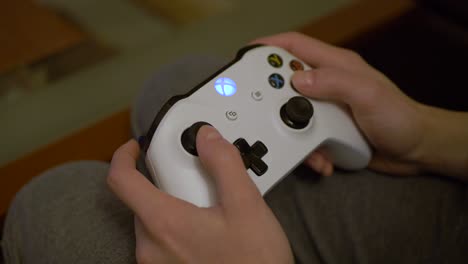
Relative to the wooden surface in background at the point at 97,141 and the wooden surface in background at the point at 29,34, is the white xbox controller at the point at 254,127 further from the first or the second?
the wooden surface in background at the point at 29,34

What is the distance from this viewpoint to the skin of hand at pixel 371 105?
0.52 meters

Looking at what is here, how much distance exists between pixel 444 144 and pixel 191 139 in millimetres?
331

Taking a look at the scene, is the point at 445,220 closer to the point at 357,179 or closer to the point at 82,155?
the point at 357,179

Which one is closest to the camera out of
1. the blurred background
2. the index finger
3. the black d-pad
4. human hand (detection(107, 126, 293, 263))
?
human hand (detection(107, 126, 293, 263))

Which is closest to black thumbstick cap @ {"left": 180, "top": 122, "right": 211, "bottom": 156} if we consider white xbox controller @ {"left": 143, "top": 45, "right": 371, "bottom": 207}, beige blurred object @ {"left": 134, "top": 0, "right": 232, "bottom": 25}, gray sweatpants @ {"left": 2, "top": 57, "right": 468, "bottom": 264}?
white xbox controller @ {"left": 143, "top": 45, "right": 371, "bottom": 207}

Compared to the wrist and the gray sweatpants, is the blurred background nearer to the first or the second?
the gray sweatpants

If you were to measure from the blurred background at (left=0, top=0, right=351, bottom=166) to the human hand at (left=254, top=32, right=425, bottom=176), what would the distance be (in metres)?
0.40

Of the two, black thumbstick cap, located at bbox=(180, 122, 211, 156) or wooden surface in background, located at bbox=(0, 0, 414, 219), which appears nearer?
black thumbstick cap, located at bbox=(180, 122, 211, 156)

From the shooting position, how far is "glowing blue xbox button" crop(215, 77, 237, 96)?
0.50 meters

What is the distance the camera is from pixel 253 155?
469mm

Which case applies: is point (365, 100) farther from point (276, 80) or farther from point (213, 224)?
point (213, 224)

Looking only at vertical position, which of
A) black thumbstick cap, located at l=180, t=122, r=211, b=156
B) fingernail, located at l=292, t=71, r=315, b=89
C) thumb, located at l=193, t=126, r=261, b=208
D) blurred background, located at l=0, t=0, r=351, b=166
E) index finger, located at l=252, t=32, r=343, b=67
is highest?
index finger, located at l=252, t=32, r=343, b=67

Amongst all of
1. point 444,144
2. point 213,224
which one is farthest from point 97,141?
point 444,144

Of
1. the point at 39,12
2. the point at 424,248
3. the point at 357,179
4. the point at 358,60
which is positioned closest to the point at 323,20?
the point at 358,60
